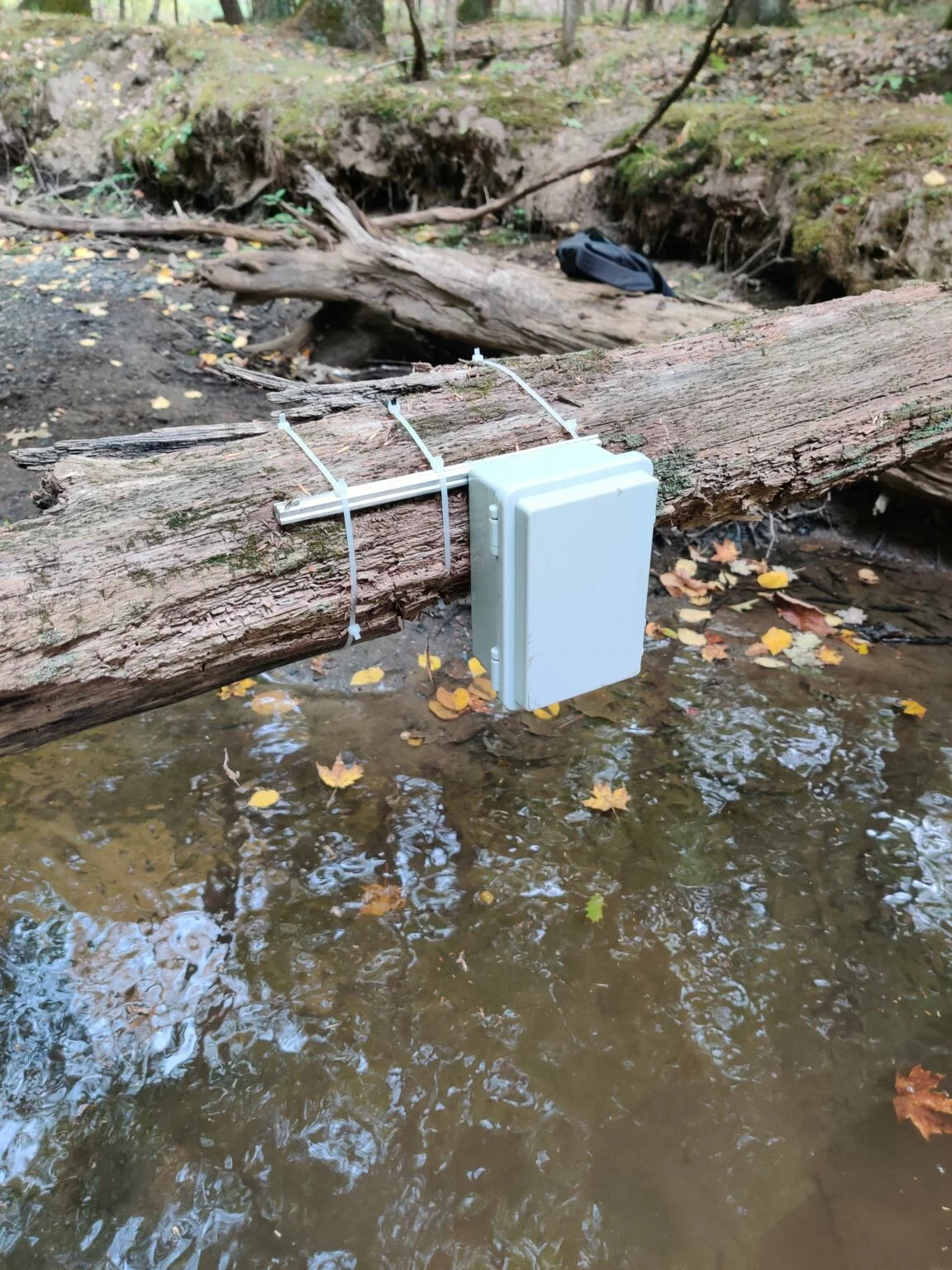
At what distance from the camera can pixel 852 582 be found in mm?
4227

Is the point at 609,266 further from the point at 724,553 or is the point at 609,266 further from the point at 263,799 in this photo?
the point at 263,799

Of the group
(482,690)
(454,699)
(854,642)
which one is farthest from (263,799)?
(854,642)

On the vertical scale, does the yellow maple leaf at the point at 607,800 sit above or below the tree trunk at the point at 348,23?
below

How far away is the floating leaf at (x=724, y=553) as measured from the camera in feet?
14.3

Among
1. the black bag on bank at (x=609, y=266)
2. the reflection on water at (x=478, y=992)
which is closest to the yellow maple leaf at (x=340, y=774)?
the reflection on water at (x=478, y=992)

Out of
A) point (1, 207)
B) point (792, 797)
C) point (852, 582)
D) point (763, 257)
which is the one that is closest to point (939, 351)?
point (792, 797)

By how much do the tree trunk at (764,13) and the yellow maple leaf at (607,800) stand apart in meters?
10.2

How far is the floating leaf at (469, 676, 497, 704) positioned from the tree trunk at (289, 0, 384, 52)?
10541mm

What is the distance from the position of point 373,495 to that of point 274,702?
1.95m

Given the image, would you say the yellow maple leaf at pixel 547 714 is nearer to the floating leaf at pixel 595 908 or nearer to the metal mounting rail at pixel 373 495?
the floating leaf at pixel 595 908

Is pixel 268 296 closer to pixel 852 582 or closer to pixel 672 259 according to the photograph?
pixel 672 259

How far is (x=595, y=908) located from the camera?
2555mm

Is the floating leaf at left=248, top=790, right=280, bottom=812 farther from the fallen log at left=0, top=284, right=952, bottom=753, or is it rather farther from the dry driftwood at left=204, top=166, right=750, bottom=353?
the dry driftwood at left=204, top=166, right=750, bottom=353

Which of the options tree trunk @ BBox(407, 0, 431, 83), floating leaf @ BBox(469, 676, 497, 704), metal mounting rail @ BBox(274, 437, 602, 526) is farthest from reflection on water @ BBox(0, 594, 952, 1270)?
tree trunk @ BBox(407, 0, 431, 83)
